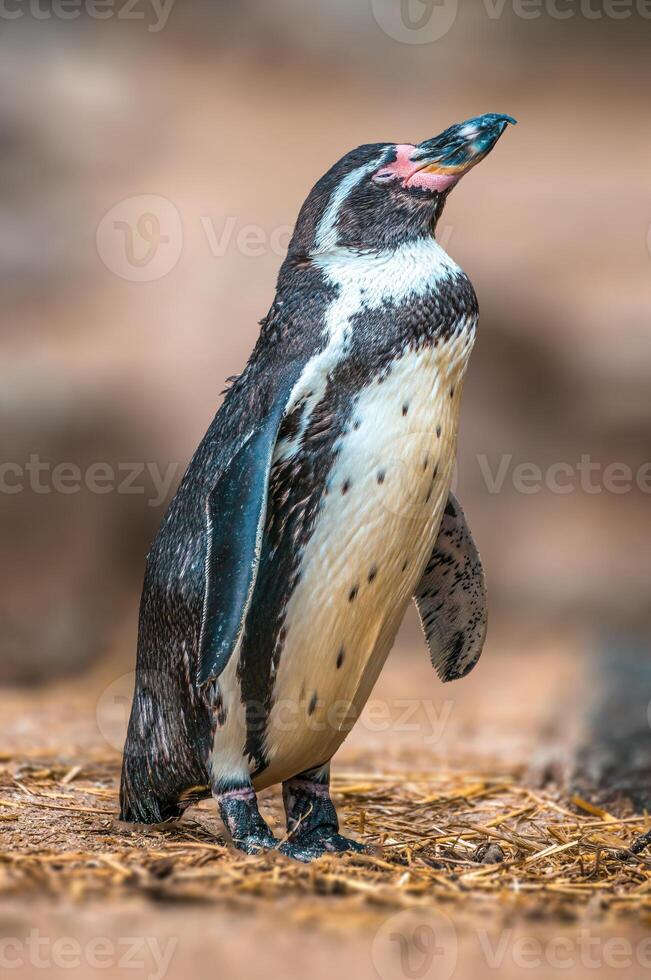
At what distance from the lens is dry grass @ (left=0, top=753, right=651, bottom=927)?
1.77 meters

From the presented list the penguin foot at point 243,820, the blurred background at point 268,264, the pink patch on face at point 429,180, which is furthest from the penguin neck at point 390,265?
the blurred background at point 268,264

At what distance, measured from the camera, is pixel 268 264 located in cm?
591

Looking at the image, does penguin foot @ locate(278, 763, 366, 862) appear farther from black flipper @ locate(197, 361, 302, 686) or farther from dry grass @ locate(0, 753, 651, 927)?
black flipper @ locate(197, 361, 302, 686)

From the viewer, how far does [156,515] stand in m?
5.62

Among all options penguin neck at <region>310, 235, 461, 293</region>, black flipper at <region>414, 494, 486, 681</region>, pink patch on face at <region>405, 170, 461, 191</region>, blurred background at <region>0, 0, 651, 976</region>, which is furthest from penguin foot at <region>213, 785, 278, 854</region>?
blurred background at <region>0, 0, 651, 976</region>

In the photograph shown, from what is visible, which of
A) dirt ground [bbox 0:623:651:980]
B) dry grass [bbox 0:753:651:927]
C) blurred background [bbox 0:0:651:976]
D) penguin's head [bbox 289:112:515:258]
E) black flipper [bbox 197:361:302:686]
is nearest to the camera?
dirt ground [bbox 0:623:651:980]

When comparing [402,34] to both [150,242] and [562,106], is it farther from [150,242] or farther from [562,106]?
[150,242]

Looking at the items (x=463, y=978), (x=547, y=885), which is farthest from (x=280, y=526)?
(x=463, y=978)

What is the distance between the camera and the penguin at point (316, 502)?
2.23 metres

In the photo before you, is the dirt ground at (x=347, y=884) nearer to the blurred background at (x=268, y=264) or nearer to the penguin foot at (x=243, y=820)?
the penguin foot at (x=243, y=820)

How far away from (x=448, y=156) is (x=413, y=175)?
0.09 metres

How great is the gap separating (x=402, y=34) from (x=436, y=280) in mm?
3930

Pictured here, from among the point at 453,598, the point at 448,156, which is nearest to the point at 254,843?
the point at 453,598

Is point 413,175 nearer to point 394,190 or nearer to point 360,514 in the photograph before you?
point 394,190
